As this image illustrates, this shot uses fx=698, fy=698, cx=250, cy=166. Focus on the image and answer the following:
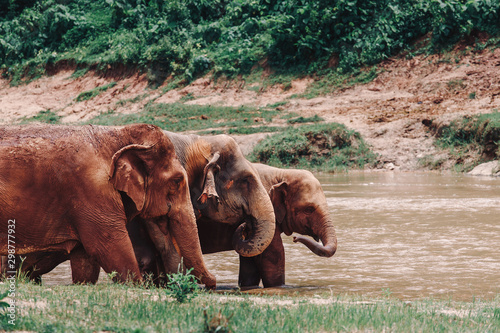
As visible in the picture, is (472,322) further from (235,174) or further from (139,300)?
(235,174)

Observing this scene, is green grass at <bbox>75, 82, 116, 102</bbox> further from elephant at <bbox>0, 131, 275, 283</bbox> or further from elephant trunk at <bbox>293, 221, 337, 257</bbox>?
elephant at <bbox>0, 131, 275, 283</bbox>

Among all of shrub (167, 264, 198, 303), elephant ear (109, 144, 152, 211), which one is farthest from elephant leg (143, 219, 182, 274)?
shrub (167, 264, 198, 303)

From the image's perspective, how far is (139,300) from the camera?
18.3 feet

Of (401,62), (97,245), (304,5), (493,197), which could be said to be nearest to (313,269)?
(97,245)

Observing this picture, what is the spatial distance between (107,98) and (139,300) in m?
35.7

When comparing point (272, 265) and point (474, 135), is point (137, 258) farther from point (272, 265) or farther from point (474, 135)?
point (474, 135)

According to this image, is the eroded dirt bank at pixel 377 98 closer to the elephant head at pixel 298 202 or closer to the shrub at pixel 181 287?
the elephant head at pixel 298 202

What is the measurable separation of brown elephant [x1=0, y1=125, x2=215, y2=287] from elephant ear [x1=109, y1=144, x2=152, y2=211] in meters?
0.01

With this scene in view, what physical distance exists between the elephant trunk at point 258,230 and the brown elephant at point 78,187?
5.65ft

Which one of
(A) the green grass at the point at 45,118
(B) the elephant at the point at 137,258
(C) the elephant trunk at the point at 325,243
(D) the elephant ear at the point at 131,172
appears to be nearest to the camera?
(D) the elephant ear at the point at 131,172

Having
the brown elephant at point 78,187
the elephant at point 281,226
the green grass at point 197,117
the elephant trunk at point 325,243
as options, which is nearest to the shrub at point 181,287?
→ the brown elephant at point 78,187

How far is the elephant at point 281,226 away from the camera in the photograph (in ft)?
30.7

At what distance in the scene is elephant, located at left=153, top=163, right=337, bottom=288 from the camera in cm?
936

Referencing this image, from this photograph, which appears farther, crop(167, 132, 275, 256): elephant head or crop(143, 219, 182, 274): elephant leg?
crop(167, 132, 275, 256): elephant head
